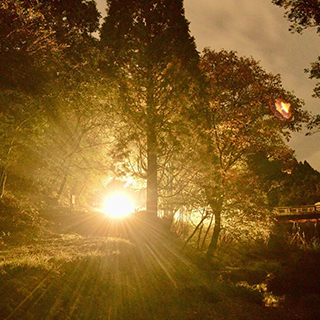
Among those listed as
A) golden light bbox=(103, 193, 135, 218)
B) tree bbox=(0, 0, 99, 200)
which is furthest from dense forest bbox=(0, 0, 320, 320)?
golden light bbox=(103, 193, 135, 218)

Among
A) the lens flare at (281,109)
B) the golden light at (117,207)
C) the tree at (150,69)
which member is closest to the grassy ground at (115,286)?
the tree at (150,69)

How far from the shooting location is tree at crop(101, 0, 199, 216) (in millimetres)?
13773

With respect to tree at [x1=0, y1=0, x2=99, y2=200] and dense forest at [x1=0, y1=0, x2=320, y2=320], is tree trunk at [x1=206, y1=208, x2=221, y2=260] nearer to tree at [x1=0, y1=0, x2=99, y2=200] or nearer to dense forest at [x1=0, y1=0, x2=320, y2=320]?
dense forest at [x1=0, y1=0, x2=320, y2=320]

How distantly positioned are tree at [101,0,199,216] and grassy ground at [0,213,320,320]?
4504mm

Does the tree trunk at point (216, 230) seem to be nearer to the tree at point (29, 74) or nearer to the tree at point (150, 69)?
the tree at point (150, 69)

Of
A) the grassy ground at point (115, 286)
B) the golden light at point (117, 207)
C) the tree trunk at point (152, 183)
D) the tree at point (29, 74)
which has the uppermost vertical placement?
the tree at point (29, 74)

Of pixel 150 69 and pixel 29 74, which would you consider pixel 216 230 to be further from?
pixel 29 74

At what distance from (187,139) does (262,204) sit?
5286 mm

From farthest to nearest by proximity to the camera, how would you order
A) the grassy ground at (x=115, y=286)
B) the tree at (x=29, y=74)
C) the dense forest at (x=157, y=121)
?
the dense forest at (x=157, y=121) → the tree at (x=29, y=74) → the grassy ground at (x=115, y=286)

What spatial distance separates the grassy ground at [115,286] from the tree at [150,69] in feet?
14.8

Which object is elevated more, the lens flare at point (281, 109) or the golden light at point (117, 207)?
the lens flare at point (281, 109)

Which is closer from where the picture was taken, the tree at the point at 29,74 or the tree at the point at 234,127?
the tree at the point at 29,74

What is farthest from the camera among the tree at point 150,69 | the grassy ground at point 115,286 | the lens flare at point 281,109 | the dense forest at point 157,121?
the lens flare at point 281,109

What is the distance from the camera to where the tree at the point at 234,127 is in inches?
551
